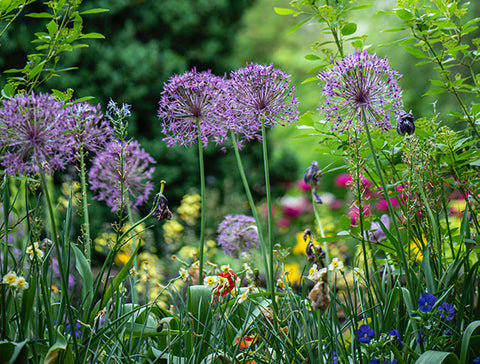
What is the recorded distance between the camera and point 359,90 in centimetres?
157

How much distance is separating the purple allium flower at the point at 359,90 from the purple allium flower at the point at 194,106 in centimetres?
40

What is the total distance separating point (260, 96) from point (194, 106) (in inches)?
10.1

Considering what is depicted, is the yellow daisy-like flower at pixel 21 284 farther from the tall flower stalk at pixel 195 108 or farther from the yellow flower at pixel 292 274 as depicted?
the yellow flower at pixel 292 274

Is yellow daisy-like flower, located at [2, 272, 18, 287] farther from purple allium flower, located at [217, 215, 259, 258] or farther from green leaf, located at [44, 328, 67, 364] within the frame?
purple allium flower, located at [217, 215, 259, 258]

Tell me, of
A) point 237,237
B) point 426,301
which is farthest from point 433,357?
point 237,237

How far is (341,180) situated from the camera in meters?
9.16

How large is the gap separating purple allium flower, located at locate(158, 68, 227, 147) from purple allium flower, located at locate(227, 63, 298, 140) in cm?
7

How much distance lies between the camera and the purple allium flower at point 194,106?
5.87ft

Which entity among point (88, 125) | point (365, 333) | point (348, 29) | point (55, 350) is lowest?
point (365, 333)

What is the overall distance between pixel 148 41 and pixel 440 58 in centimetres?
594

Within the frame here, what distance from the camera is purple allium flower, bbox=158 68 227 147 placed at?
179cm

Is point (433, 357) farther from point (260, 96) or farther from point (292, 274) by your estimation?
point (292, 274)

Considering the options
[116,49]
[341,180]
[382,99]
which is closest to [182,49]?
[116,49]

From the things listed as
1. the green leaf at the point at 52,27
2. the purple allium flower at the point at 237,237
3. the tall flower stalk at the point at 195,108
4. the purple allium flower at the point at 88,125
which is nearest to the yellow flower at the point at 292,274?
the purple allium flower at the point at 237,237
